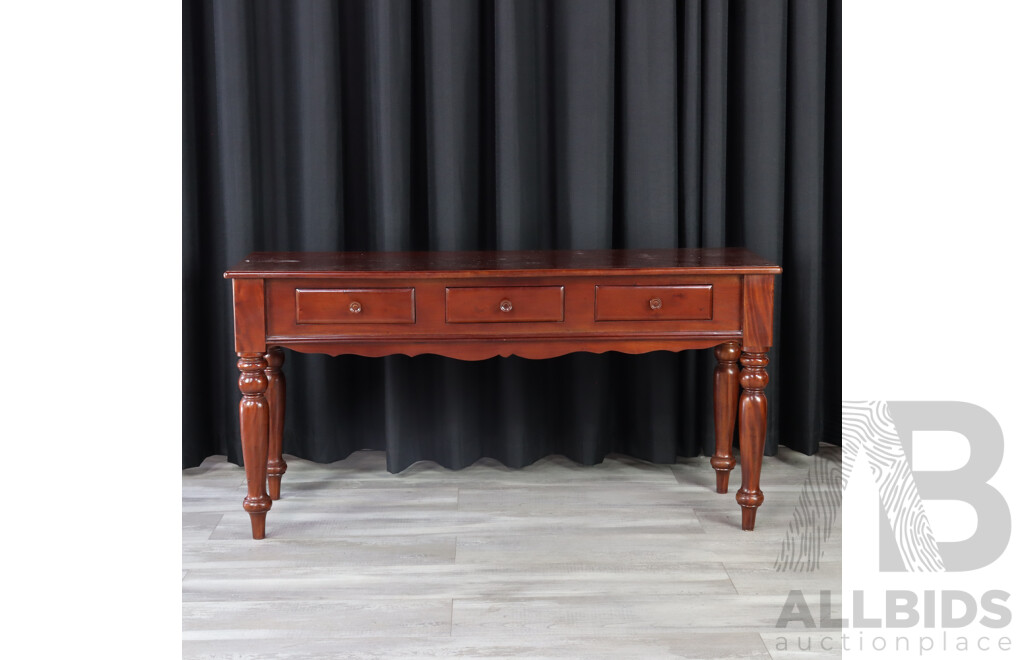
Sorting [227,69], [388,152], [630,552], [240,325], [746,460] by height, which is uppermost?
[227,69]

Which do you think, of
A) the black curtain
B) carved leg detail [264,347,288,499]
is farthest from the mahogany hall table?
the black curtain

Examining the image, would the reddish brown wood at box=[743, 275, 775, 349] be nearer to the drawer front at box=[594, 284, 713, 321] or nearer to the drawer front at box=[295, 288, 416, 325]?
the drawer front at box=[594, 284, 713, 321]

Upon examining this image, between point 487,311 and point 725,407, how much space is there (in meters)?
0.78

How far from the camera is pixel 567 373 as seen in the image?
109 inches

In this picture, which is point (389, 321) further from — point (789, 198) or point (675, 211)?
point (789, 198)

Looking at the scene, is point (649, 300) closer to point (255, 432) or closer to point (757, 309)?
point (757, 309)

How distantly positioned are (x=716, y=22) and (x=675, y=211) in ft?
1.83

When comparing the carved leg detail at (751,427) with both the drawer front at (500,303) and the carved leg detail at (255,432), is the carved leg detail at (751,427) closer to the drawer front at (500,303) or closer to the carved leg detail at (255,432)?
the drawer front at (500,303)

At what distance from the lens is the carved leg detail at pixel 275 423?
97.1 inches

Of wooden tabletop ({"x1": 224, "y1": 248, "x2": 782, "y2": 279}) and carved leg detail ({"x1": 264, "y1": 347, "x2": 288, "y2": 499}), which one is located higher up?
wooden tabletop ({"x1": 224, "y1": 248, "x2": 782, "y2": 279})

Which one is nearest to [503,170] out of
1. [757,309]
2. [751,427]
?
[757,309]

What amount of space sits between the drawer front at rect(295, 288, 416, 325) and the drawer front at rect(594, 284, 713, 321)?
1.51ft

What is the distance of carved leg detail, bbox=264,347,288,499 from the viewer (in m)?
2.47
